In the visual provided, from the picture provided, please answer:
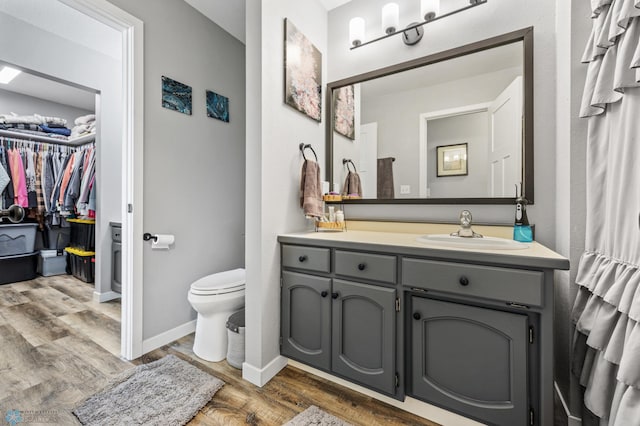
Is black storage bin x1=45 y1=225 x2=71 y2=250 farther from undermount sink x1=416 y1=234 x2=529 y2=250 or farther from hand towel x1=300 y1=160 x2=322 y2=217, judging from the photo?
undermount sink x1=416 y1=234 x2=529 y2=250

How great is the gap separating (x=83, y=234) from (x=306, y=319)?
12.2 feet

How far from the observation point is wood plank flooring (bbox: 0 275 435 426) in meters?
1.34

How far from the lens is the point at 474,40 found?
1.72 metres

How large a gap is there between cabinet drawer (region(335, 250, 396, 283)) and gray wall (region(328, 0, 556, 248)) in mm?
686

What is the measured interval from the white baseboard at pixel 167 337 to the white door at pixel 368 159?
Result: 175cm

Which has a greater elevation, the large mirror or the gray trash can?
the large mirror

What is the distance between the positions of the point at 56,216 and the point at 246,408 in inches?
165

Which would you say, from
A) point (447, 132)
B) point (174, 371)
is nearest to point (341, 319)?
point (174, 371)

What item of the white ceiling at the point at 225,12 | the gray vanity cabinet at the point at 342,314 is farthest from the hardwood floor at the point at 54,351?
the white ceiling at the point at 225,12

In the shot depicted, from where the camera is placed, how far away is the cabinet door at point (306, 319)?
1512mm

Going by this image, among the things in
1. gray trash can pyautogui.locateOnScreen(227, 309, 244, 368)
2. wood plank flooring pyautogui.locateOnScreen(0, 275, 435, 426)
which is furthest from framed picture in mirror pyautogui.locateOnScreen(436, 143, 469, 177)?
gray trash can pyautogui.locateOnScreen(227, 309, 244, 368)

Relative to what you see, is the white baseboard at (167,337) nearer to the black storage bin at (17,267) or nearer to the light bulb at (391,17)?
the light bulb at (391,17)

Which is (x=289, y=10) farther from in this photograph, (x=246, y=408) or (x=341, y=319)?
(x=246, y=408)

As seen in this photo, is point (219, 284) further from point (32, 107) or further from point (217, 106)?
point (32, 107)
